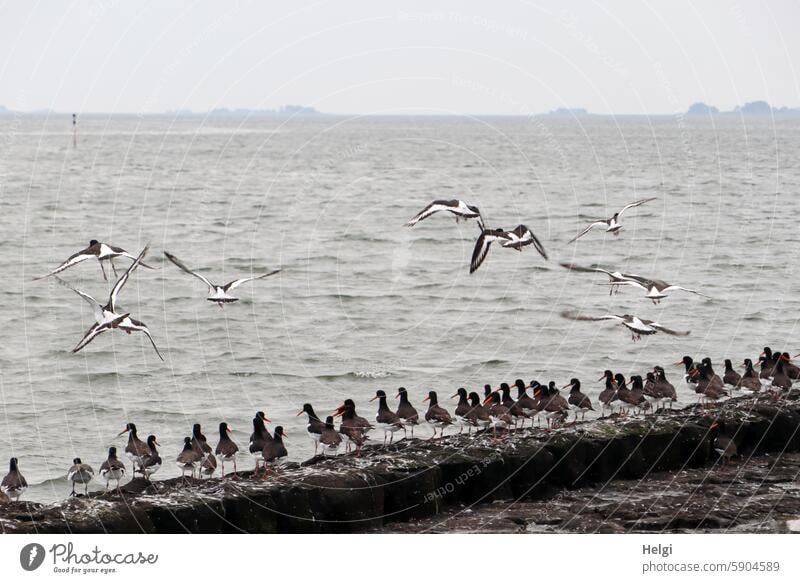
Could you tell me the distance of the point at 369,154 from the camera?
174m

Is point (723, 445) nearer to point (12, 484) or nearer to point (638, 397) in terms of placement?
point (638, 397)

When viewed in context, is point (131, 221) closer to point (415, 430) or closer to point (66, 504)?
point (415, 430)

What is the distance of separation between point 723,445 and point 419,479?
621cm

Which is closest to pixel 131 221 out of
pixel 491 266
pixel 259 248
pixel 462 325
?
pixel 259 248

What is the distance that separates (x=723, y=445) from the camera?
2159cm

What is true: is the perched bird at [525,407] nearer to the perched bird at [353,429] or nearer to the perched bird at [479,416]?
the perched bird at [479,416]

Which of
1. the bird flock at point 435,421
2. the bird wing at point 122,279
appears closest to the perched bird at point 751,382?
the bird flock at point 435,421

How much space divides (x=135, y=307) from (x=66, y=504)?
3099 centimetres

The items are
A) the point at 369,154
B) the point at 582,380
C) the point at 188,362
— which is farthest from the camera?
the point at 369,154

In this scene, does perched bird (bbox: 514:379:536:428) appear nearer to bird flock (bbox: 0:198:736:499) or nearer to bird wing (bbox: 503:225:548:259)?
bird flock (bbox: 0:198:736:499)

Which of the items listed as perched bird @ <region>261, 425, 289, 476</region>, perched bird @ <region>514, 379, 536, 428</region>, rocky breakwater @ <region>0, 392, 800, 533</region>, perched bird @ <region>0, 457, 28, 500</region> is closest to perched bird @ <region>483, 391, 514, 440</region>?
perched bird @ <region>514, 379, 536, 428</region>

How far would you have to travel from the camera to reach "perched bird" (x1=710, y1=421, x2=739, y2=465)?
21531mm

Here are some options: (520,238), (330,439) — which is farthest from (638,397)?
(330,439)

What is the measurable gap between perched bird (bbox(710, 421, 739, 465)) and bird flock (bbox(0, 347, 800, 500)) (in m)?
0.02
